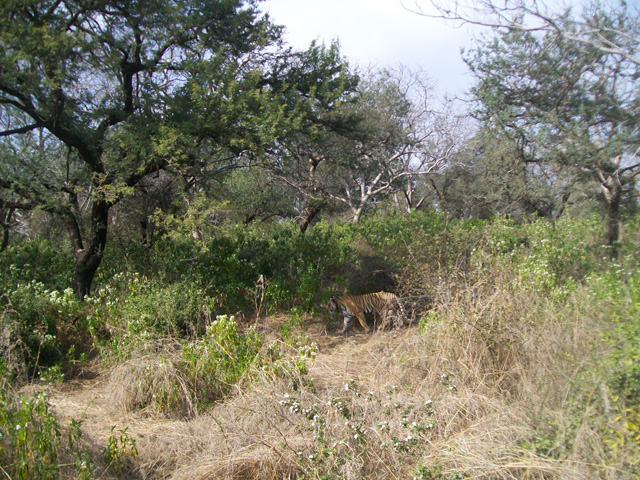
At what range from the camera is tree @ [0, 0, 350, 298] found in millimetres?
7176

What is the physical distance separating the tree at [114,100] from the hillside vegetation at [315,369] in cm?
133

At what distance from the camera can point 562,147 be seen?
31.0ft

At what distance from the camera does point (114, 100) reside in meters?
8.30

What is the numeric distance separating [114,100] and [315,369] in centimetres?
555

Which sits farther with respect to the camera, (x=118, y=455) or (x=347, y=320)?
(x=347, y=320)

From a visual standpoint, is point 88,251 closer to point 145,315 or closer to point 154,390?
point 145,315

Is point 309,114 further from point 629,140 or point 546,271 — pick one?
point 629,140

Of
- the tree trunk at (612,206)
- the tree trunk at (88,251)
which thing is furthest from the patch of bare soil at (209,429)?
the tree trunk at (612,206)

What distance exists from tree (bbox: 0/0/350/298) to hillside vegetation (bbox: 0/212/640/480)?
1327 millimetres

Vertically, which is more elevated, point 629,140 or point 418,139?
point 418,139

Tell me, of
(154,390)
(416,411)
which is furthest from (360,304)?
(416,411)

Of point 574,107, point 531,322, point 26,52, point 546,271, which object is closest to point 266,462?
point 531,322

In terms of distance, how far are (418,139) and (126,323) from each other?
14888 millimetres

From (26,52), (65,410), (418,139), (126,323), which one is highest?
(418,139)
